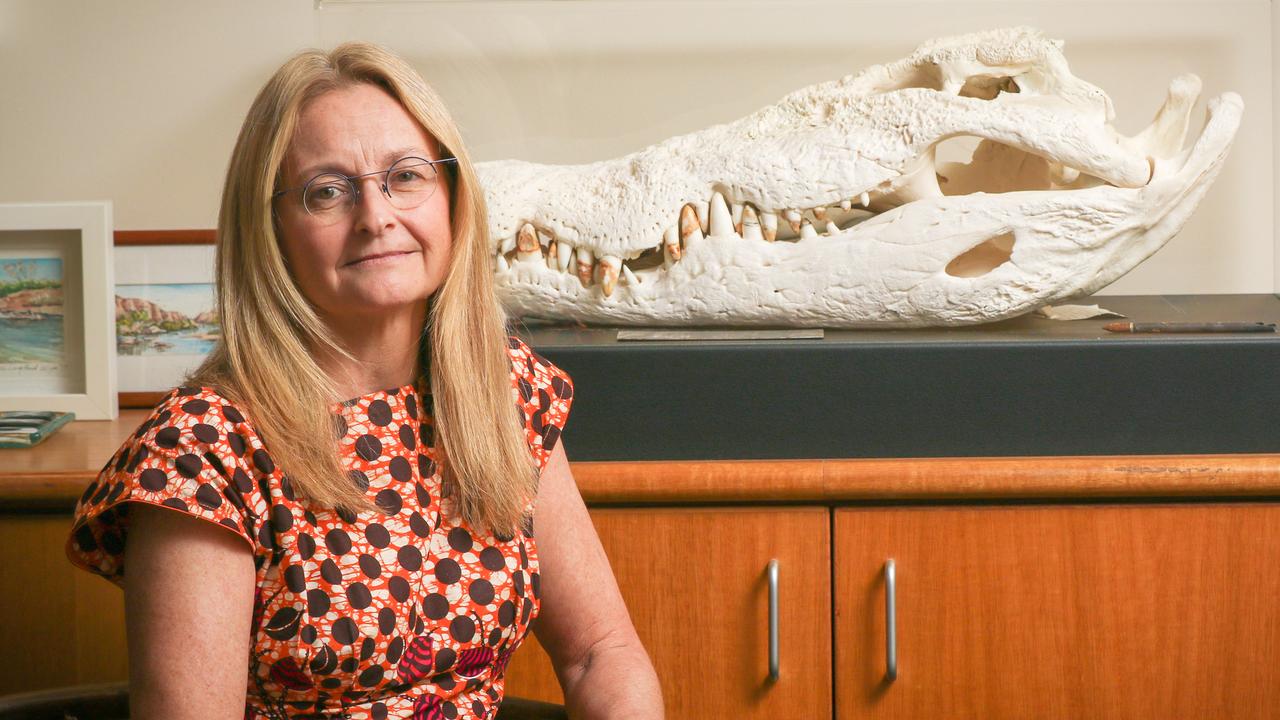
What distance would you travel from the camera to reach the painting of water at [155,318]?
212 cm

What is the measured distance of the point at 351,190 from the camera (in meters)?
1.10

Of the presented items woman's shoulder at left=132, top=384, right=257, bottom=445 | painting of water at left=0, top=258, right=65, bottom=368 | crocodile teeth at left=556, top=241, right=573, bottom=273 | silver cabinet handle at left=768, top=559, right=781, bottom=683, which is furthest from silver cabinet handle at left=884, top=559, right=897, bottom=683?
painting of water at left=0, top=258, right=65, bottom=368

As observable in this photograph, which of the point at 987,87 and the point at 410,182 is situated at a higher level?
the point at 987,87

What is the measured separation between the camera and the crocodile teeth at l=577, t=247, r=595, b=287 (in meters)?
1.65

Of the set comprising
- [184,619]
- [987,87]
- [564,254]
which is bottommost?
[184,619]

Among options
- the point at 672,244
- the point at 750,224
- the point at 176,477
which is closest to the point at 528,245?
the point at 672,244

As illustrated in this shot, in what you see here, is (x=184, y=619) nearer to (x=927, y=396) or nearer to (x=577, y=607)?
(x=577, y=607)

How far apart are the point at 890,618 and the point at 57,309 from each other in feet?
4.66

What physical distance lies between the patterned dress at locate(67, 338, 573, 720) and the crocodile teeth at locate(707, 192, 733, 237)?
0.57 meters

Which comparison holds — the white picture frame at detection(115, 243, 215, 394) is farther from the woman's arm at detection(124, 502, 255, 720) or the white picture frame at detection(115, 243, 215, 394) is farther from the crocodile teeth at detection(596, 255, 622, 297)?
the woman's arm at detection(124, 502, 255, 720)

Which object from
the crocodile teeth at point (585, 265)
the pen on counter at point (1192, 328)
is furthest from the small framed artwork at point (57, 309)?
the pen on counter at point (1192, 328)

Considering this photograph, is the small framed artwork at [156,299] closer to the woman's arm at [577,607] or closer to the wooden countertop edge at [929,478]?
the wooden countertop edge at [929,478]

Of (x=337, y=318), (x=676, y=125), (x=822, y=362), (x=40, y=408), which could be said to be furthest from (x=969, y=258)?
(x=40, y=408)

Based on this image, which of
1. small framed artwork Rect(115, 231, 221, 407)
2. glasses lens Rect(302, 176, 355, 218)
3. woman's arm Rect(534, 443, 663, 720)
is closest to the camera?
glasses lens Rect(302, 176, 355, 218)
